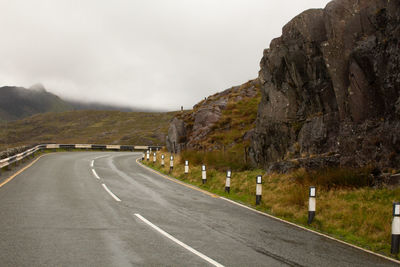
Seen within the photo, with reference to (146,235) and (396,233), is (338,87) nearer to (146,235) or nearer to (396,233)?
(396,233)

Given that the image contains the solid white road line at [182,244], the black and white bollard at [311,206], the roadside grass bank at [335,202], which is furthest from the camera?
the black and white bollard at [311,206]

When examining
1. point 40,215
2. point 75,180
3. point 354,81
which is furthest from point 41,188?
point 354,81

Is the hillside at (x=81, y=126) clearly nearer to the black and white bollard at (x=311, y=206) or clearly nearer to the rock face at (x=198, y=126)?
the rock face at (x=198, y=126)

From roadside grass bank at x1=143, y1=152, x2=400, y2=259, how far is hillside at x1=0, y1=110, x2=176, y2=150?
10717cm

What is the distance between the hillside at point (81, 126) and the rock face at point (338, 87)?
340ft

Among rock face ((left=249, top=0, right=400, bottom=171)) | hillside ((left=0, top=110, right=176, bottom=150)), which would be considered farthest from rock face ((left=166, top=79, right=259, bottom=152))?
hillside ((left=0, top=110, right=176, bottom=150))

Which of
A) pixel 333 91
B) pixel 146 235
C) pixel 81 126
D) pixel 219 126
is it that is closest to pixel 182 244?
pixel 146 235

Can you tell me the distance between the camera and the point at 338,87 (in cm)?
1340

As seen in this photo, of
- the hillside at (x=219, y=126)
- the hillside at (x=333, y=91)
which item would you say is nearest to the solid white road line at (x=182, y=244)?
the hillside at (x=333, y=91)

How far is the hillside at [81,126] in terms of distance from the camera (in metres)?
129

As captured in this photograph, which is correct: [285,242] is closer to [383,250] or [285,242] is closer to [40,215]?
[383,250]

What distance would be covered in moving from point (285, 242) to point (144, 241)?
296cm

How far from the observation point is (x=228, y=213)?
10.3 meters

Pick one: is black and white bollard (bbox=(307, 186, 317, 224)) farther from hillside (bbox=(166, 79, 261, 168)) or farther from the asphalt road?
hillside (bbox=(166, 79, 261, 168))
